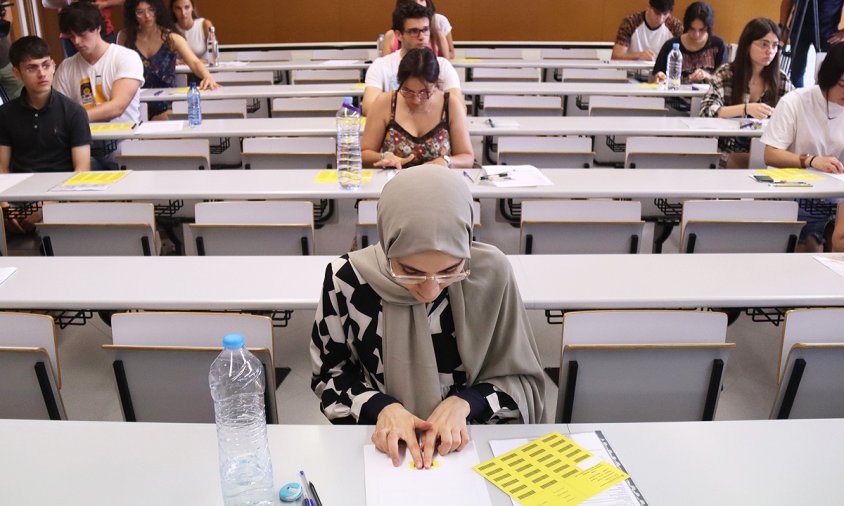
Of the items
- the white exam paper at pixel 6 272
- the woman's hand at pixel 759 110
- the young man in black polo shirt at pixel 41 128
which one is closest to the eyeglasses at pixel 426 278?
the white exam paper at pixel 6 272

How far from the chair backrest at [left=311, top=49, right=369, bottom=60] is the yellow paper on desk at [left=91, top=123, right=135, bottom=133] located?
4548mm

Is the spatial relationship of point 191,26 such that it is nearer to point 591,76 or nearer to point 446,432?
point 591,76

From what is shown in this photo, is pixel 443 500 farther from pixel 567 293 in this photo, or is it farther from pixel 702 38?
pixel 702 38

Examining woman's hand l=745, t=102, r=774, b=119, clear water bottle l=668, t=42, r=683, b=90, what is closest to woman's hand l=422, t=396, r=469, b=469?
woman's hand l=745, t=102, r=774, b=119

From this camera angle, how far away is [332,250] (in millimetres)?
4672

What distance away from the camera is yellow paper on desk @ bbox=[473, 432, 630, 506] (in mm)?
1473

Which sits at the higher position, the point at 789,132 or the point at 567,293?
the point at 789,132

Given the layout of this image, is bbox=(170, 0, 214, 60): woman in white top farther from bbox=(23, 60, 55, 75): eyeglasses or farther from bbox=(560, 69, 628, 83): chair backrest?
bbox=(560, 69, 628, 83): chair backrest

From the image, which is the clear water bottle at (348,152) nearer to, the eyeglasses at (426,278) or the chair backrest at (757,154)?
the eyeglasses at (426,278)

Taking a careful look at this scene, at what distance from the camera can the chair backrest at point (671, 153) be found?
169 inches

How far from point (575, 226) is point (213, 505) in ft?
6.91

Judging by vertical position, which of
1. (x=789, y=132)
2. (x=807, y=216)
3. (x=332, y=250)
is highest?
(x=789, y=132)

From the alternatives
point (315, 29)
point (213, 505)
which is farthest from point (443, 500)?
point (315, 29)

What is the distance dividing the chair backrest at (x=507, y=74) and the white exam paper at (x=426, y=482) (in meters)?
6.25
